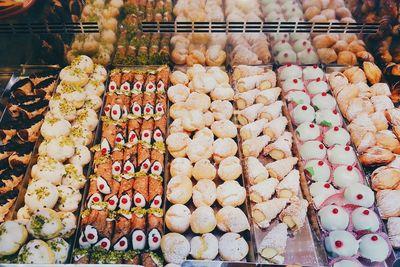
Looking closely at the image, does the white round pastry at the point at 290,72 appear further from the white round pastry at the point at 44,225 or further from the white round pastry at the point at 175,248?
the white round pastry at the point at 44,225

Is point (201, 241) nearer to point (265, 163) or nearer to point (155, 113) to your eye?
point (265, 163)

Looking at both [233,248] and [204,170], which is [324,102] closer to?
[204,170]

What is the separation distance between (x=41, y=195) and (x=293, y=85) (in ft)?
8.45

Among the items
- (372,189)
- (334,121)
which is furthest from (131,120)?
(372,189)

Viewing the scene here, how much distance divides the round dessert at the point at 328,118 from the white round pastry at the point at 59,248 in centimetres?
245

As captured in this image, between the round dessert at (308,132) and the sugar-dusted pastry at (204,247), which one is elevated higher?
the round dessert at (308,132)

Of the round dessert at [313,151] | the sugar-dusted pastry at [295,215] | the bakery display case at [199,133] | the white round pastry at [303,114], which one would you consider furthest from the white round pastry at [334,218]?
the white round pastry at [303,114]

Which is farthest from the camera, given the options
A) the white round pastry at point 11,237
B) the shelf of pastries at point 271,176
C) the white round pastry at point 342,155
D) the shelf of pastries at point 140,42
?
the shelf of pastries at point 140,42

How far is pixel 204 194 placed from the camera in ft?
10.4

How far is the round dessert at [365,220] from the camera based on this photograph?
2.96 metres

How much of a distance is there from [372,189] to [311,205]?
588mm

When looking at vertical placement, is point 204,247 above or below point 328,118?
below

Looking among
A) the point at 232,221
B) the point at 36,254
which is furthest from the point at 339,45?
the point at 36,254

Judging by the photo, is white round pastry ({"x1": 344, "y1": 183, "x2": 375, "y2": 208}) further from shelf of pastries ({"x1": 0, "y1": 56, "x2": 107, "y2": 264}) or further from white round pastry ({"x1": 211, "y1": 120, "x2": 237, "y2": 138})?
shelf of pastries ({"x1": 0, "y1": 56, "x2": 107, "y2": 264})
